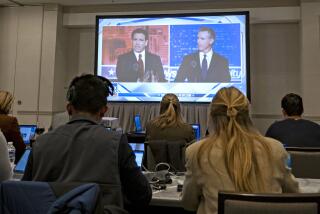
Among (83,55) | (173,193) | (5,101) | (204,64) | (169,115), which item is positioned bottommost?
(173,193)

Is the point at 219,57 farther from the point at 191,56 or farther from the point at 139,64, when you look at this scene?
the point at 139,64

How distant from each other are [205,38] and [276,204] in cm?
462

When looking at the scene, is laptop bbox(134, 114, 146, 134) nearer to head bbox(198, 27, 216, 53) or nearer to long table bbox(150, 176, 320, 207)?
head bbox(198, 27, 216, 53)

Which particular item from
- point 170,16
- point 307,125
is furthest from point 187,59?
point 307,125

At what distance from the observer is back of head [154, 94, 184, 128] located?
9.25 ft

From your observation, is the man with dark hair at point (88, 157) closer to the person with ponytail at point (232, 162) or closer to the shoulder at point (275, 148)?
the person with ponytail at point (232, 162)

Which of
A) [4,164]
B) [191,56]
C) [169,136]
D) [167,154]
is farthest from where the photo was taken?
[191,56]

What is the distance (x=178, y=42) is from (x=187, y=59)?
0.32 m

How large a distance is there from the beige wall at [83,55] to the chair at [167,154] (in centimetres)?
333

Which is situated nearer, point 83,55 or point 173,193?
point 173,193

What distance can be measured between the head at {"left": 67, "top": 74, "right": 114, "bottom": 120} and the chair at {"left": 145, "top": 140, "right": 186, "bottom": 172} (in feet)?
3.73

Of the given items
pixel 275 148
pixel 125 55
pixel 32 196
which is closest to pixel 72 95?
pixel 32 196

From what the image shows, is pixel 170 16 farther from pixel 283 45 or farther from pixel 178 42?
pixel 283 45

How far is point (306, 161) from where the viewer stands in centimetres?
222
